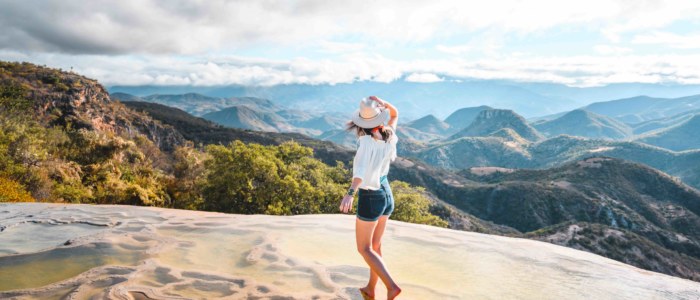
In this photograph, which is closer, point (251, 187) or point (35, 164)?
point (35, 164)

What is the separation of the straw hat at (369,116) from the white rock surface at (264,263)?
2274mm

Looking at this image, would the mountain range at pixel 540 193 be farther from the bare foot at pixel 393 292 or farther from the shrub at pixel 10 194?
the bare foot at pixel 393 292

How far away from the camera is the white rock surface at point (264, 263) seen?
5.29 metres

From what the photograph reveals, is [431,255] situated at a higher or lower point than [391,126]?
lower

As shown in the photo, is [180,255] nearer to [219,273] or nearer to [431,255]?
[219,273]

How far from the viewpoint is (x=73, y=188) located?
2020cm

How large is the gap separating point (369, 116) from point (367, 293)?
229 centimetres

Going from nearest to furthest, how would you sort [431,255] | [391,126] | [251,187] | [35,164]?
[391,126] < [431,255] < [35,164] < [251,187]

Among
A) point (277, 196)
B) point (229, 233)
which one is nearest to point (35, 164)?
point (277, 196)

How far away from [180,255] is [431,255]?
4.36 meters

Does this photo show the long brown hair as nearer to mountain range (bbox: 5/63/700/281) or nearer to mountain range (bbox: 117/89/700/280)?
mountain range (bbox: 5/63/700/281)

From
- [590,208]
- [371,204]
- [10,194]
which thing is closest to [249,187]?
[10,194]

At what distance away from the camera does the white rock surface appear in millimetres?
5289

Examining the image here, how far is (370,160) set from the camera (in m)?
4.76
